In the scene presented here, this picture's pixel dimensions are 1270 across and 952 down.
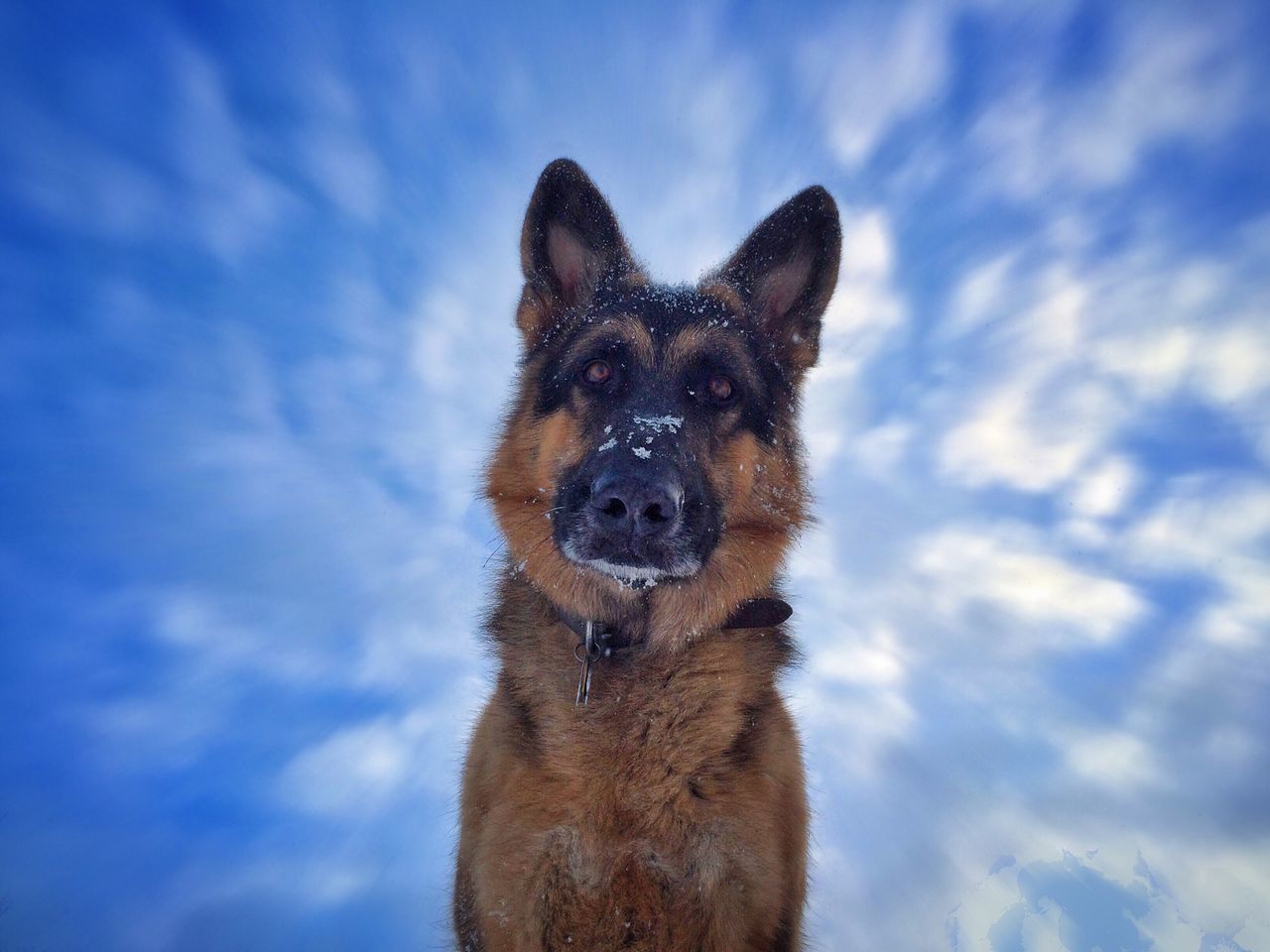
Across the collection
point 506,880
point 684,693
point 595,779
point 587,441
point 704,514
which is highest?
point 587,441

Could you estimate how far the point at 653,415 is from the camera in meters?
4.55

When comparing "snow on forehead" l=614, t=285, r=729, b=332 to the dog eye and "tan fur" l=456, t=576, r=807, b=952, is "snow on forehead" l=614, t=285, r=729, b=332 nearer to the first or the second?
the dog eye

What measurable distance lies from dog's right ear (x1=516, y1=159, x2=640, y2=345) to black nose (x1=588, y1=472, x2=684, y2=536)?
2.26 meters

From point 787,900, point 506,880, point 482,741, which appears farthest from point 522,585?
point 787,900

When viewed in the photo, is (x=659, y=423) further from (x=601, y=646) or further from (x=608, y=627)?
(x=601, y=646)

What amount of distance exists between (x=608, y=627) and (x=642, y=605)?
0.91 ft

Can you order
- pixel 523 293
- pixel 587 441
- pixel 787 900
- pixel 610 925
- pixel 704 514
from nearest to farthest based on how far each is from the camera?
pixel 610 925 → pixel 787 900 → pixel 704 514 → pixel 587 441 → pixel 523 293

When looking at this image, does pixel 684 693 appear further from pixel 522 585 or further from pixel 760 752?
pixel 522 585

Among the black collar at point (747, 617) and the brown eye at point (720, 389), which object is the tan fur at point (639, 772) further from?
the brown eye at point (720, 389)

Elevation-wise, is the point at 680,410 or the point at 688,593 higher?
the point at 680,410

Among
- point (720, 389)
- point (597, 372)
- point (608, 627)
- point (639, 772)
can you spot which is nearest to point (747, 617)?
point (608, 627)

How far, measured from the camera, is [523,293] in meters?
5.62

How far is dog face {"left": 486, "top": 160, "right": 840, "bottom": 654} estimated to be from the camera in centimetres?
401

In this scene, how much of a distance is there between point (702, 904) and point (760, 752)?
2.76 feet
